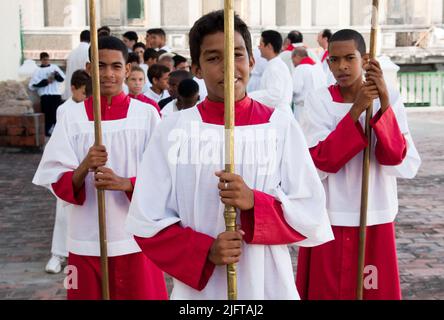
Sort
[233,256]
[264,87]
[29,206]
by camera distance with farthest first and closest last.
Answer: [264,87], [29,206], [233,256]

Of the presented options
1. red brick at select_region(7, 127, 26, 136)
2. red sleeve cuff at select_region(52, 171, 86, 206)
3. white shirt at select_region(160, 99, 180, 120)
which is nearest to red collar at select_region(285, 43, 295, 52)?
red brick at select_region(7, 127, 26, 136)

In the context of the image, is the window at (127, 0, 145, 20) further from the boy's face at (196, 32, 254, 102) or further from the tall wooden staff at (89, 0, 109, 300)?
the boy's face at (196, 32, 254, 102)

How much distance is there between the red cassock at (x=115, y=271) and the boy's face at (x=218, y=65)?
118 cm

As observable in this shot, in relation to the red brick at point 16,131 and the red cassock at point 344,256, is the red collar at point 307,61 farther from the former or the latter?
the red cassock at point 344,256

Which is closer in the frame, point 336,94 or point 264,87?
point 336,94

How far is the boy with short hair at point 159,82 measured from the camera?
7.30 meters

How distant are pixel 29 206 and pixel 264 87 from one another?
305 cm

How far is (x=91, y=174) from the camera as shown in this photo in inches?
160

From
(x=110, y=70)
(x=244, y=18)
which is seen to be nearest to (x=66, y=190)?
(x=110, y=70)

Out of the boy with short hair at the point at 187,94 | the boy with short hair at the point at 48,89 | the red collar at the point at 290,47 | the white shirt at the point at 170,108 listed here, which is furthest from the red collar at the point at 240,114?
the boy with short hair at the point at 48,89

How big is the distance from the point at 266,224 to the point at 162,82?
4.63m

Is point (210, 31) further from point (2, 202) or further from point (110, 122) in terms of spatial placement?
point (2, 202)
